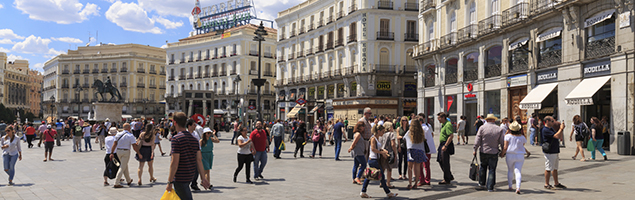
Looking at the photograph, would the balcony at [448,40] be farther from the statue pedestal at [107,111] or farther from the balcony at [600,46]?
the statue pedestal at [107,111]

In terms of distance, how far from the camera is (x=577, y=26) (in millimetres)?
19641

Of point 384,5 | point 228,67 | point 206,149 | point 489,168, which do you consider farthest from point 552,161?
point 228,67

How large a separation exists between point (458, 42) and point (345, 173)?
19518mm

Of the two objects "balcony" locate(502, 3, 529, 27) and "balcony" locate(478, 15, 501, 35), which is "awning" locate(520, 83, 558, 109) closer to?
"balcony" locate(502, 3, 529, 27)

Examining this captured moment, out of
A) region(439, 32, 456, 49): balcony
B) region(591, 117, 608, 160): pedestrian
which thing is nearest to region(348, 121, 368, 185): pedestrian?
region(591, 117, 608, 160): pedestrian

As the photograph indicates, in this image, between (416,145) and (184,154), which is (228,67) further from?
(184,154)

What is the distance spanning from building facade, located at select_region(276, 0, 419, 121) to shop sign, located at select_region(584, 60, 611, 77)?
2386 centimetres

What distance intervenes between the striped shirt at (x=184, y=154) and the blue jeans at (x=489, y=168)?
5868 millimetres

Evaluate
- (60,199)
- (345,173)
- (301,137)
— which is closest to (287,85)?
(301,137)

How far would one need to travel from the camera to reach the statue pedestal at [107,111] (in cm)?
4678

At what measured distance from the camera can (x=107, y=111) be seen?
155 ft

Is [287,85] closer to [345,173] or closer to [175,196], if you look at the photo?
[345,173]

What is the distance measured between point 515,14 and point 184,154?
22.4 metres

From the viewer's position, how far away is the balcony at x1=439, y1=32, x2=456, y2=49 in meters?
31.1
